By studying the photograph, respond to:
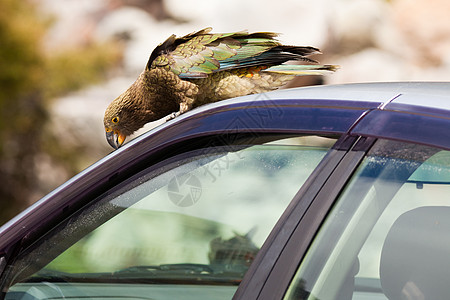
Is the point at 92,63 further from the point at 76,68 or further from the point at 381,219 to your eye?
the point at 381,219

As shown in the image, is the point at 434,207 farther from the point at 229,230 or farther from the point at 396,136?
the point at 229,230

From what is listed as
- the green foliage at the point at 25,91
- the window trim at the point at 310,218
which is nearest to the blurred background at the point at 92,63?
the green foliage at the point at 25,91

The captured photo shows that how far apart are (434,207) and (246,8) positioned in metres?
9.16

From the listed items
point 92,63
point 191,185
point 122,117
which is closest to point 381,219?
point 191,185

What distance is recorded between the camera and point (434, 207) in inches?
47.4

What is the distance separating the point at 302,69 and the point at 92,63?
8009 millimetres

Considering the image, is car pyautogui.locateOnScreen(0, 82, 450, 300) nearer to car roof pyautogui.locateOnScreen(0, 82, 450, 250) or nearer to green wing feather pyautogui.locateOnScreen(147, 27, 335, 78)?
car roof pyautogui.locateOnScreen(0, 82, 450, 250)

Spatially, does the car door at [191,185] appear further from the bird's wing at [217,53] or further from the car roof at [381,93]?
the bird's wing at [217,53]

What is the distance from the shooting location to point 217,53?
2750mm

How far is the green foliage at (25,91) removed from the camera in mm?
9094

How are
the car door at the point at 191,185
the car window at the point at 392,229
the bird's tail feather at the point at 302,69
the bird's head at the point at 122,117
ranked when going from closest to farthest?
the car window at the point at 392,229 < the car door at the point at 191,185 < the bird's tail feather at the point at 302,69 < the bird's head at the point at 122,117

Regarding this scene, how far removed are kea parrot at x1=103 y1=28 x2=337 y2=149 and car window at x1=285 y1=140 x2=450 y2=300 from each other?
1322mm

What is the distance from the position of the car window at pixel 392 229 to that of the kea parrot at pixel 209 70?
4.34 feet

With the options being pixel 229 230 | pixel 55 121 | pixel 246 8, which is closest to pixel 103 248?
pixel 229 230
